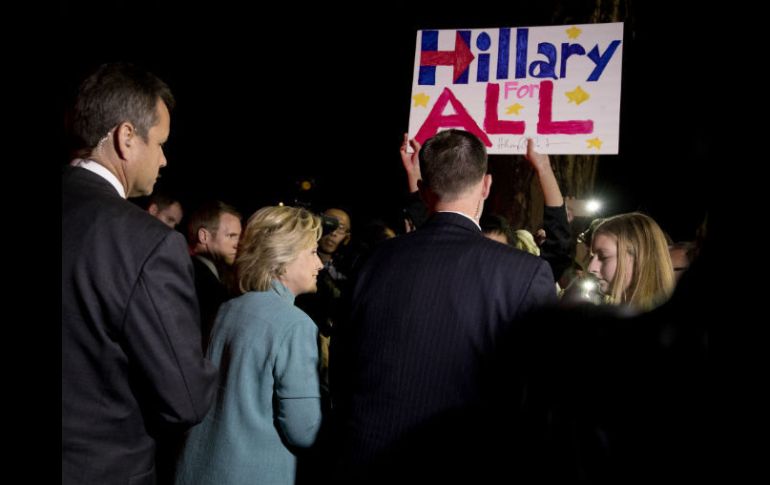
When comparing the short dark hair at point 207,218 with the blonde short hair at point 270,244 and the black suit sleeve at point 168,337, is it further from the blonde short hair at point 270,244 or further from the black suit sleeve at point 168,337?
the black suit sleeve at point 168,337

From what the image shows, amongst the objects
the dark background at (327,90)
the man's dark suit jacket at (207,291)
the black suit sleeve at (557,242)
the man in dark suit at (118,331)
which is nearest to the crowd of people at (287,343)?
the man in dark suit at (118,331)

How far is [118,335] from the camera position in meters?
1.57

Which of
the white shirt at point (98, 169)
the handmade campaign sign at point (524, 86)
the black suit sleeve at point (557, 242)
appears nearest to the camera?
the white shirt at point (98, 169)

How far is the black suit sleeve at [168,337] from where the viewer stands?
5.11 ft

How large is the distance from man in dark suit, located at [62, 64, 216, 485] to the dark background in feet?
1.79

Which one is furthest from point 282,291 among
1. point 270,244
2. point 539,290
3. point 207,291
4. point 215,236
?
point 215,236

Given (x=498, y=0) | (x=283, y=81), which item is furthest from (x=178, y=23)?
(x=498, y=0)

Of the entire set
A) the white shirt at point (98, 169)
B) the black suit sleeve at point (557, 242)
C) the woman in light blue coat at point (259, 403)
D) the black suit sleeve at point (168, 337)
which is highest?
the white shirt at point (98, 169)

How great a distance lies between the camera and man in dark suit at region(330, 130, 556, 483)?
5.90 ft

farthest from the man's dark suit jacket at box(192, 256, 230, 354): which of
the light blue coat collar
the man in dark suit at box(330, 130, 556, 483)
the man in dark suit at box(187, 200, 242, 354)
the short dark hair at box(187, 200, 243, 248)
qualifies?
the man in dark suit at box(330, 130, 556, 483)

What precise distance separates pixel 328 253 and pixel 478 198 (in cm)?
337

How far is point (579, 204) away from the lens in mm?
5027

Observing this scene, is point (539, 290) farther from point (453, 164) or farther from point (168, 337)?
point (168, 337)

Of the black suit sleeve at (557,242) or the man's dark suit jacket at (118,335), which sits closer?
the man's dark suit jacket at (118,335)
